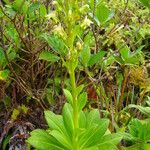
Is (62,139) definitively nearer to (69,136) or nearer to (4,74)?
(69,136)

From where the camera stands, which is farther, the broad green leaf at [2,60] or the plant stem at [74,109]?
the broad green leaf at [2,60]

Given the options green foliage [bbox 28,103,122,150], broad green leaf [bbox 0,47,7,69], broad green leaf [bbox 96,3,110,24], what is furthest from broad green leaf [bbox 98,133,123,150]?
broad green leaf [bbox 0,47,7,69]

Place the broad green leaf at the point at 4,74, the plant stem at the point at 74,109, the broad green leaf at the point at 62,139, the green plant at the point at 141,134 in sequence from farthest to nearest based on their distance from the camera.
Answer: the broad green leaf at the point at 4,74
the green plant at the point at 141,134
the broad green leaf at the point at 62,139
the plant stem at the point at 74,109

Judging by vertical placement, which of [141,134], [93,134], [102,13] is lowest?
[141,134]

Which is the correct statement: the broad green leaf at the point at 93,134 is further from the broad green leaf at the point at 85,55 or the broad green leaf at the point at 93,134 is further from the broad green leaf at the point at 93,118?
the broad green leaf at the point at 85,55

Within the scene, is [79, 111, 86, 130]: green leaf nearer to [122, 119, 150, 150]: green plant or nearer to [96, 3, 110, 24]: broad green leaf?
[122, 119, 150, 150]: green plant

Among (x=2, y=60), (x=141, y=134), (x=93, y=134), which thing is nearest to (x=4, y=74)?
(x=2, y=60)

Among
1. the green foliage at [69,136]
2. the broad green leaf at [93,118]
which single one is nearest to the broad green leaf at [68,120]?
the green foliage at [69,136]

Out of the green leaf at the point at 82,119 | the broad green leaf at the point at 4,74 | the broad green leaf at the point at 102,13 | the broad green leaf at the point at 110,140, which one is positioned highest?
the broad green leaf at the point at 102,13
